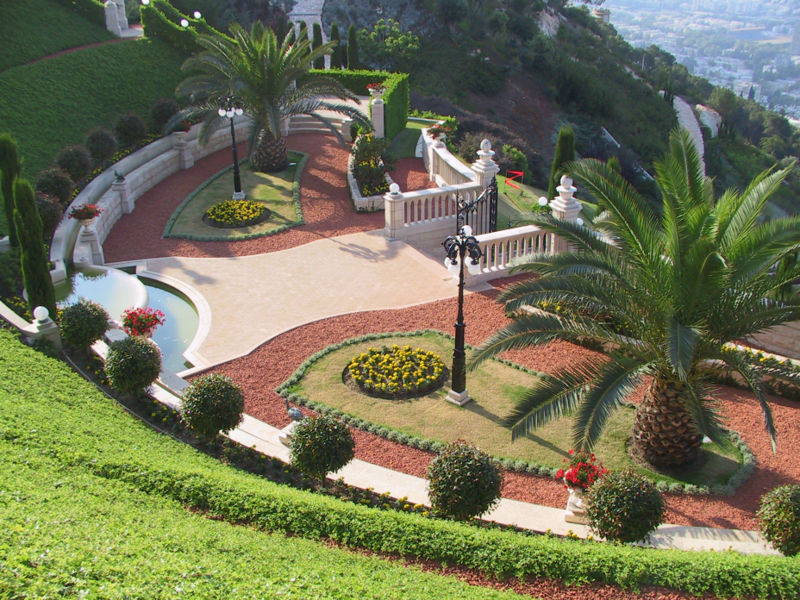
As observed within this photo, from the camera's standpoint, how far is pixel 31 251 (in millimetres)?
15461

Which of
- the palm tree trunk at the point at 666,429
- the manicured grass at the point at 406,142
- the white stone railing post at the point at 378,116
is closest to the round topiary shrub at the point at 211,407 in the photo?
the palm tree trunk at the point at 666,429

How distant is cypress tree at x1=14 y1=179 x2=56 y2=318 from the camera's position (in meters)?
15.4

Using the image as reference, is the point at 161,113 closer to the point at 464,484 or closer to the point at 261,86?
the point at 261,86

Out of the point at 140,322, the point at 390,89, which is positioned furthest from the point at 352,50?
the point at 140,322

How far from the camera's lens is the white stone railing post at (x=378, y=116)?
30750mm

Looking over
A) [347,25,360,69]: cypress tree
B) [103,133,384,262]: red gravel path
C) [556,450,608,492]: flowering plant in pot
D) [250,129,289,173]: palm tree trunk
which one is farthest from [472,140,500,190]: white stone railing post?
[347,25,360,69]: cypress tree

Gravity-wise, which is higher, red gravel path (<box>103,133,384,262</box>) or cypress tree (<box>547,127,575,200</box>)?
cypress tree (<box>547,127,575,200</box>)

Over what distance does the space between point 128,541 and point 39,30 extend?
31.1m

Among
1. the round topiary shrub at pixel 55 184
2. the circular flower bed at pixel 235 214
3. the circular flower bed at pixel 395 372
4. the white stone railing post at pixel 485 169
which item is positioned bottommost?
the circular flower bed at pixel 395 372

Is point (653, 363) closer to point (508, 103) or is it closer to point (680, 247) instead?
point (680, 247)

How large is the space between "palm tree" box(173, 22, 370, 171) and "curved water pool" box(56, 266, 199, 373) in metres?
8.41

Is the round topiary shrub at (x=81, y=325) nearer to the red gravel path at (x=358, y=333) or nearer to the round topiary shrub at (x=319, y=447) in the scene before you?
the red gravel path at (x=358, y=333)

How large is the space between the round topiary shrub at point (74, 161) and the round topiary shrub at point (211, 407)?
15.3 m

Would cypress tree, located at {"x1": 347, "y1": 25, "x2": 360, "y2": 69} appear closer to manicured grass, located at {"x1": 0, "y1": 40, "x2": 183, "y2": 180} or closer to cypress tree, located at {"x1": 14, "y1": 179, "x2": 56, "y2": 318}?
manicured grass, located at {"x1": 0, "y1": 40, "x2": 183, "y2": 180}
